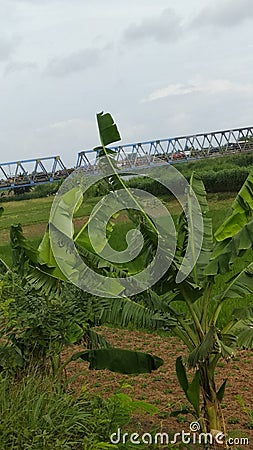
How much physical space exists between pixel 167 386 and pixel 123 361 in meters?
1.30

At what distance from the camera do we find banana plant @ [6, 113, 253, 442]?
3115 millimetres

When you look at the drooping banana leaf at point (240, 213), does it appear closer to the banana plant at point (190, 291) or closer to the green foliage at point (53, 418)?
the banana plant at point (190, 291)

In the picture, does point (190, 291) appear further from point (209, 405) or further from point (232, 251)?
point (209, 405)

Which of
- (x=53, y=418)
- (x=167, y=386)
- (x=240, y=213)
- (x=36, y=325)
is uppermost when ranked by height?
(x=240, y=213)

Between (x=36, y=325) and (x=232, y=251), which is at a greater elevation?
(x=232, y=251)

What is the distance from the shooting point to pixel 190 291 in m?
3.25

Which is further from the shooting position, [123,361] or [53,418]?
[123,361]

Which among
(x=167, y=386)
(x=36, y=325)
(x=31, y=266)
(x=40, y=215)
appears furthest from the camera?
(x=40, y=215)

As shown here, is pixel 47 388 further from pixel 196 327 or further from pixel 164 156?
pixel 164 156

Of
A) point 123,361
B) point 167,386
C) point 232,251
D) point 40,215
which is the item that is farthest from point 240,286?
point 40,215

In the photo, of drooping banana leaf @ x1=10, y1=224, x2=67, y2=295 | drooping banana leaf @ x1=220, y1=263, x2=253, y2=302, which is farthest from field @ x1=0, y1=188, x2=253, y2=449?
drooping banana leaf @ x1=220, y1=263, x2=253, y2=302

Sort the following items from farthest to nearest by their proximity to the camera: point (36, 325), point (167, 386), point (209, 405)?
point (167, 386) → point (36, 325) → point (209, 405)

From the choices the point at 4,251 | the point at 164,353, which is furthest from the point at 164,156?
the point at 164,353

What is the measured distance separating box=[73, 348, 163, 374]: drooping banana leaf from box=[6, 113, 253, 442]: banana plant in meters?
0.01
